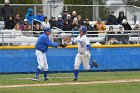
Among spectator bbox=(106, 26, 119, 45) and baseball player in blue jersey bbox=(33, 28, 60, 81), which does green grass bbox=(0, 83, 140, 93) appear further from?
spectator bbox=(106, 26, 119, 45)

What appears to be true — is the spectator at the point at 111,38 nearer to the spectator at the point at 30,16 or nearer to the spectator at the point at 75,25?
the spectator at the point at 75,25

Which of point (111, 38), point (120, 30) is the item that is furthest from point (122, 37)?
point (111, 38)

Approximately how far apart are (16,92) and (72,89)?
1716mm

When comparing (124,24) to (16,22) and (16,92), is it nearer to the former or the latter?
(16,22)

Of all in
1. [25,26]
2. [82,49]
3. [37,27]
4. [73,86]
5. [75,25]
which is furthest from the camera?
[75,25]

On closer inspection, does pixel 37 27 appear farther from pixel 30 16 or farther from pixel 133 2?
pixel 133 2

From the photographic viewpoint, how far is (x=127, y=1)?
54.8 metres

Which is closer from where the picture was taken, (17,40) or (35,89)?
(35,89)

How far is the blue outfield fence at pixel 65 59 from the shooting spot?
921 inches

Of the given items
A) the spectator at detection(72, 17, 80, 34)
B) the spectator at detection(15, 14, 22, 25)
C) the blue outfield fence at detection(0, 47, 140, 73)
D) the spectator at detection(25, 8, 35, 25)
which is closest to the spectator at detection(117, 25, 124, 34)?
the blue outfield fence at detection(0, 47, 140, 73)

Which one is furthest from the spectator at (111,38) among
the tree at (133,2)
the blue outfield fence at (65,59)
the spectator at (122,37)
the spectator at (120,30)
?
the tree at (133,2)

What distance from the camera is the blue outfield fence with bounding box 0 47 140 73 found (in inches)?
921

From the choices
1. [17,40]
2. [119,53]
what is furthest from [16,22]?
[119,53]

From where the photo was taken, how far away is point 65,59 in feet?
78.6
